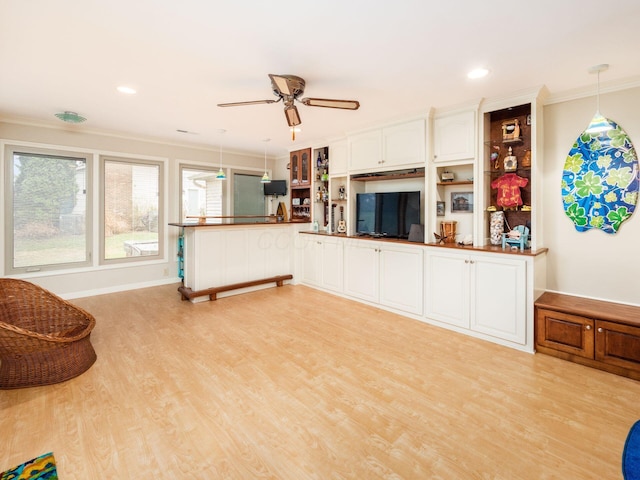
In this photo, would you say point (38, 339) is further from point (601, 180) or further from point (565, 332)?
point (601, 180)

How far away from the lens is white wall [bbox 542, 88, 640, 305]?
2.89 m

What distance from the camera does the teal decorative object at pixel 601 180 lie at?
288cm

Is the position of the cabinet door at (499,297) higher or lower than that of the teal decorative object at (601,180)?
lower

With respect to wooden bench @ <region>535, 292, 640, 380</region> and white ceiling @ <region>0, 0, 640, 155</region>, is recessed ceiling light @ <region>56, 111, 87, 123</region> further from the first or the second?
wooden bench @ <region>535, 292, 640, 380</region>

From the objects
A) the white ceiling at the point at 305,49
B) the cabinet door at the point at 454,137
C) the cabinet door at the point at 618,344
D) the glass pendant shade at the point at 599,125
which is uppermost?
the white ceiling at the point at 305,49

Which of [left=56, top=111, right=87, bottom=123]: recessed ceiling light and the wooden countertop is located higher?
[left=56, top=111, right=87, bottom=123]: recessed ceiling light

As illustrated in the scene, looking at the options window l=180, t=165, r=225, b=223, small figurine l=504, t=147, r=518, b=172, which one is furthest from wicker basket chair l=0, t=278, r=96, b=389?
small figurine l=504, t=147, r=518, b=172

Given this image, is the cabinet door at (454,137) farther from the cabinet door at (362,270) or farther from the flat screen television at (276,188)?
the flat screen television at (276,188)

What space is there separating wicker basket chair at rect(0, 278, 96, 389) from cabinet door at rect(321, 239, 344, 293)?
3.13m

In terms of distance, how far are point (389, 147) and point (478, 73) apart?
1.51 m

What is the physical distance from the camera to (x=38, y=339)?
230cm

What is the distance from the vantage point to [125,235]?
5.16 m

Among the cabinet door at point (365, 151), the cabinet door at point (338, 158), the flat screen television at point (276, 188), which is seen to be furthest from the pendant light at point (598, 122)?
the flat screen television at point (276, 188)

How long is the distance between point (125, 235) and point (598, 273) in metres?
6.38
